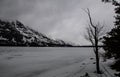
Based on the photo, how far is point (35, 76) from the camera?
21.6 metres

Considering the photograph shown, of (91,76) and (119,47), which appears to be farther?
(91,76)

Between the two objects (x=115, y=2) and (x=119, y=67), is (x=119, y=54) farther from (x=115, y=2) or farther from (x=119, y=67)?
(x=115, y=2)

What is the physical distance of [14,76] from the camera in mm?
21484

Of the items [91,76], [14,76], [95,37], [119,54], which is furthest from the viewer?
[14,76]

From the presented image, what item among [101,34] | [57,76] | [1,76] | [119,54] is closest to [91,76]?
[57,76]

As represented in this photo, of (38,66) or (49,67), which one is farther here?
(38,66)

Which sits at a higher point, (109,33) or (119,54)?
(109,33)

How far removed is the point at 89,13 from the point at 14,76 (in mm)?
14677

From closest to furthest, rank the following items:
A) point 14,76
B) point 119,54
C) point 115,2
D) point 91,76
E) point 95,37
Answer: point 115,2, point 119,54, point 91,76, point 95,37, point 14,76

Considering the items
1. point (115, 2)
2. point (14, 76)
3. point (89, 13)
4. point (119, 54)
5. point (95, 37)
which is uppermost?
point (89, 13)

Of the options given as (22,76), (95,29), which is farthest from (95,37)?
(22,76)

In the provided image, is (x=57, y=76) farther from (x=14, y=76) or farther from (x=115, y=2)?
(x=115, y=2)

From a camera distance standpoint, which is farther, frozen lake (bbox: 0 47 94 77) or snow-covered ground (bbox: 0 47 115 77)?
frozen lake (bbox: 0 47 94 77)

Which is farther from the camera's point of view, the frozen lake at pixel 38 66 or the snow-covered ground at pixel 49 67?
the frozen lake at pixel 38 66
